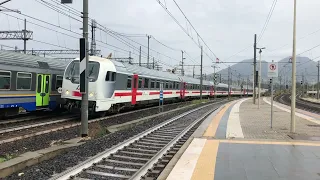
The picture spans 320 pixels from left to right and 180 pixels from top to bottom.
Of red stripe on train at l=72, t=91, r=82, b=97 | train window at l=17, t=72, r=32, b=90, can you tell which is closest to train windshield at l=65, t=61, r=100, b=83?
red stripe on train at l=72, t=91, r=82, b=97

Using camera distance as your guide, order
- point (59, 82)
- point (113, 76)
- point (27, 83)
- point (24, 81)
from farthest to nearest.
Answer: point (59, 82), point (113, 76), point (27, 83), point (24, 81)

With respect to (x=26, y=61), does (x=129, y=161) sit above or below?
below

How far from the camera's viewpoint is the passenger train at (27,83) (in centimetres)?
1520

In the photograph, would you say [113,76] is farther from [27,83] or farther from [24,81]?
[24,81]

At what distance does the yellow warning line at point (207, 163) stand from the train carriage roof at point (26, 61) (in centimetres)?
979

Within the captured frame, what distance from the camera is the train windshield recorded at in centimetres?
1755

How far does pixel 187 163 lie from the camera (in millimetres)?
7758

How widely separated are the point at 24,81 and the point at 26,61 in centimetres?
99

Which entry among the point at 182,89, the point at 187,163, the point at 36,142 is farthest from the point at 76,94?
the point at 182,89

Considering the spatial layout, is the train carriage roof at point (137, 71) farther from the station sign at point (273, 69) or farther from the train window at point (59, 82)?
the station sign at point (273, 69)

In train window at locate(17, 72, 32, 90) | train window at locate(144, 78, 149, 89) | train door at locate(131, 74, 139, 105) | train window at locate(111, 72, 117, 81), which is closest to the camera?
Answer: train window at locate(17, 72, 32, 90)

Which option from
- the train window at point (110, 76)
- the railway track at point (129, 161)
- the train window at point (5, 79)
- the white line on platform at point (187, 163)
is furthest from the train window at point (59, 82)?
the white line on platform at point (187, 163)

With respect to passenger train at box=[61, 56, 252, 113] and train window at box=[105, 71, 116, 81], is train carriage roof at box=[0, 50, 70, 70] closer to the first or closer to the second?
passenger train at box=[61, 56, 252, 113]

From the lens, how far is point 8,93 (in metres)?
15.3
